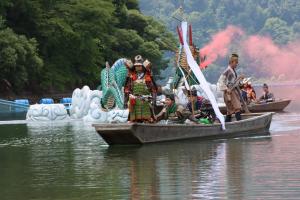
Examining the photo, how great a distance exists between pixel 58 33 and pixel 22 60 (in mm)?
6557

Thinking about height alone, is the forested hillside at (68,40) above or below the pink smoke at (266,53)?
below

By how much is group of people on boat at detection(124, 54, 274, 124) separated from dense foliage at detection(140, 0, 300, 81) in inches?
5877

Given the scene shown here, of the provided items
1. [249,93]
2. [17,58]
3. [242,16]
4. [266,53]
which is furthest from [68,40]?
[242,16]

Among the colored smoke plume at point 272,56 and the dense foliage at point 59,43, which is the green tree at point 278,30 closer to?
the colored smoke plume at point 272,56

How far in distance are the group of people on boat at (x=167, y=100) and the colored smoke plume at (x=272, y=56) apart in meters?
143

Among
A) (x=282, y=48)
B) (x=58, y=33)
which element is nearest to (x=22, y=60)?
(x=58, y=33)

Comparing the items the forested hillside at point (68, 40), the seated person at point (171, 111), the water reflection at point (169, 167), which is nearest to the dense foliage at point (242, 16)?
the forested hillside at point (68, 40)

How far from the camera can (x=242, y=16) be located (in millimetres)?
180750

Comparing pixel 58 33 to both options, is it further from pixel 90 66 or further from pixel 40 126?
pixel 40 126

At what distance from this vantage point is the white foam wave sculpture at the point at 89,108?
36406 mm

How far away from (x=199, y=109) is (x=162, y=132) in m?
3.03

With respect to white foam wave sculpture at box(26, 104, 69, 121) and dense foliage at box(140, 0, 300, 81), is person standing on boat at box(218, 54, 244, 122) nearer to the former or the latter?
white foam wave sculpture at box(26, 104, 69, 121)

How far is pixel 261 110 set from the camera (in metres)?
41.0

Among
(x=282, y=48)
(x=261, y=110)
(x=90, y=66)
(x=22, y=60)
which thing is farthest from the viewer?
(x=282, y=48)
